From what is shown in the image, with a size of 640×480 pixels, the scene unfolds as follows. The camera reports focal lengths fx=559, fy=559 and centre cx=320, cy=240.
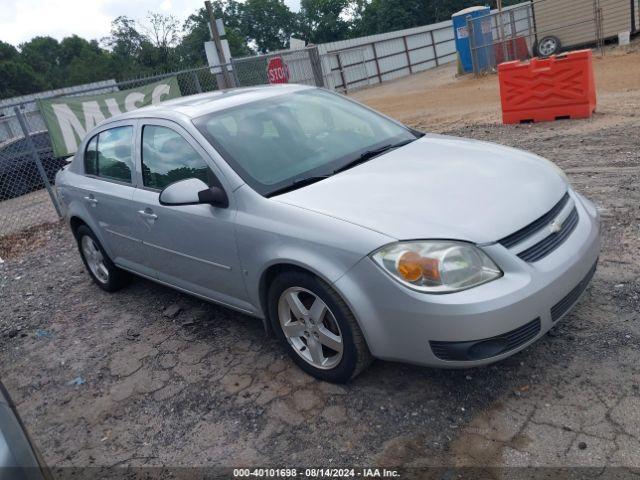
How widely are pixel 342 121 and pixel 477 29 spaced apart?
1977 cm

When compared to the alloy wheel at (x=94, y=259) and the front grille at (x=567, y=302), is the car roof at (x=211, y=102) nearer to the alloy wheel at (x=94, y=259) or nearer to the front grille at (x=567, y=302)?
the alloy wheel at (x=94, y=259)

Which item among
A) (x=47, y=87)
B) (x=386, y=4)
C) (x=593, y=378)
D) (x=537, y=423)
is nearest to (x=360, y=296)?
(x=537, y=423)

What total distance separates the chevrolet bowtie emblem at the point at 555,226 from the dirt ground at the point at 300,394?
0.72m

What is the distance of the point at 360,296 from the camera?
2.81m

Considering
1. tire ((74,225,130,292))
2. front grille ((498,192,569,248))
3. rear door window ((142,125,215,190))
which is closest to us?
front grille ((498,192,569,248))

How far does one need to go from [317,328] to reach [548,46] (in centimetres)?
2087

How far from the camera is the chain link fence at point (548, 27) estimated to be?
19.3 metres

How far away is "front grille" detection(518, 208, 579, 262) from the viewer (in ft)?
9.11

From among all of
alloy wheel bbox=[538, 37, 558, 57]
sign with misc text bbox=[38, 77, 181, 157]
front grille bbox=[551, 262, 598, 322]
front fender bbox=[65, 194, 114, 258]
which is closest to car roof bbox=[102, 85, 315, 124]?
front fender bbox=[65, 194, 114, 258]

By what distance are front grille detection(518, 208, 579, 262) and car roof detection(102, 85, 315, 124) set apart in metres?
2.29

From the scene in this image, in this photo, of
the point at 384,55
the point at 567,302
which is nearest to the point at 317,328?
the point at 567,302

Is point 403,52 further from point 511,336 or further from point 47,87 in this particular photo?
point 47,87

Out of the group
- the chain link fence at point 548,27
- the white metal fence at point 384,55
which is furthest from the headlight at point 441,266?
the white metal fence at point 384,55

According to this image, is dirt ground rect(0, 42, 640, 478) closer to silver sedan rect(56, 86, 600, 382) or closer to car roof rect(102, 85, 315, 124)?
silver sedan rect(56, 86, 600, 382)
